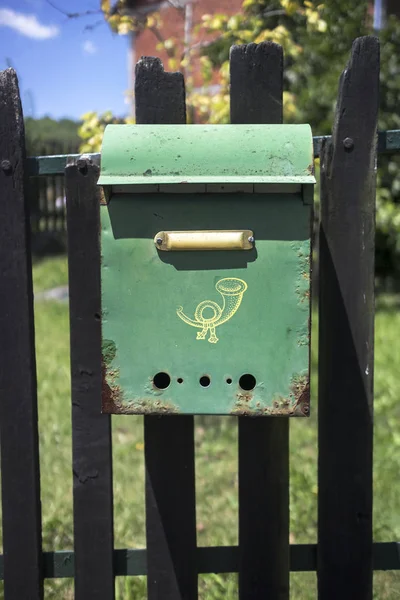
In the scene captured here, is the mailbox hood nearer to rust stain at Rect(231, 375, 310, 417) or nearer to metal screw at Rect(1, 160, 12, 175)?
metal screw at Rect(1, 160, 12, 175)

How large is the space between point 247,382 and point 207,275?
0.27m

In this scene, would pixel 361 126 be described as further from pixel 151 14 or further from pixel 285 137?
pixel 151 14

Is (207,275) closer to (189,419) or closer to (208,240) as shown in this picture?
(208,240)

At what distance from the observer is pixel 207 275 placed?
140 cm

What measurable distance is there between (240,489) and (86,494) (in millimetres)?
416

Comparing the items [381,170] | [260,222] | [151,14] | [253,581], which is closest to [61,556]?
[253,581]

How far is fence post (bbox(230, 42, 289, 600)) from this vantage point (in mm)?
1612

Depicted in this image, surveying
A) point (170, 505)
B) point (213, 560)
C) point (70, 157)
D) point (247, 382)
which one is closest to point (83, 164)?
point (70, 157)

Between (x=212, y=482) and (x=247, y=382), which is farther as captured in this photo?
(x=212, y=482)

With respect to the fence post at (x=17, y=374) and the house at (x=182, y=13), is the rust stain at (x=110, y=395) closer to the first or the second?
the fence post at (x=17, y=374)

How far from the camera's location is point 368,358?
5.44 ft

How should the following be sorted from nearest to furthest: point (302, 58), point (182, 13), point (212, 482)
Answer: point (212, 482)
point (182, 13)
point (302, 58)

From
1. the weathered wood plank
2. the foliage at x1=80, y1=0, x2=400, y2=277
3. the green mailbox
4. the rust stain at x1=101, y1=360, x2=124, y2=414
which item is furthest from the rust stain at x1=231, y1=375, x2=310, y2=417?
the foliage at x1=80, y1=0, x2=400, y2=277

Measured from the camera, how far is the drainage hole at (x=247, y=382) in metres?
1.45
